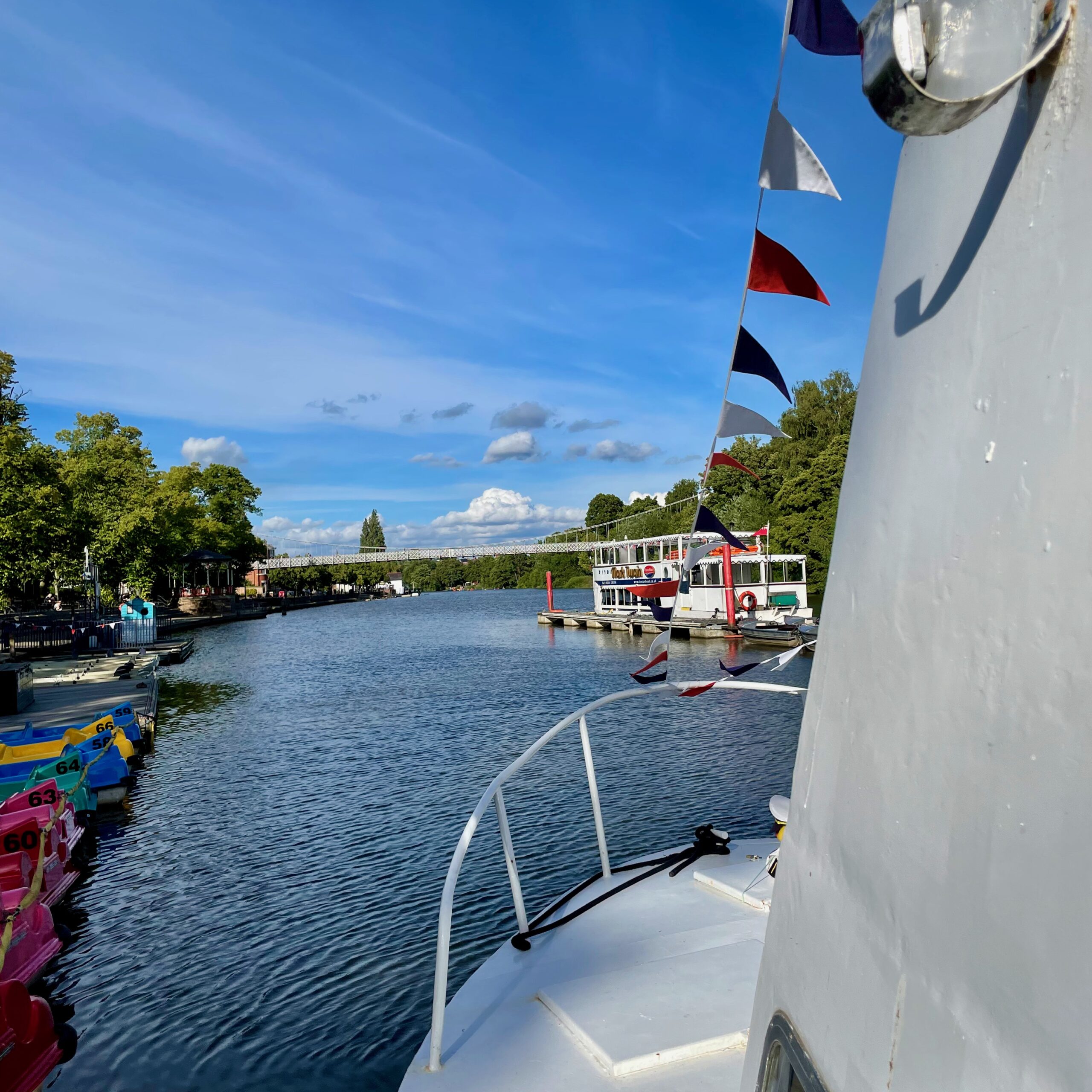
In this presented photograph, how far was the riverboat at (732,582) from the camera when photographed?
1601 inches

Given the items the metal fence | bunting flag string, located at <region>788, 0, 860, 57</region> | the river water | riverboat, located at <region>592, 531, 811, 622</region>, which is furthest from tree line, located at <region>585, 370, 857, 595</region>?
bunting flag string, located at <region>788, 0, 860, 57</region>

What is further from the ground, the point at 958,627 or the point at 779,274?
the point at 779,274

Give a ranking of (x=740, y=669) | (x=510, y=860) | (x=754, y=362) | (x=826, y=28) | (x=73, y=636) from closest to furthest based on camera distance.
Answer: (x=826, y=28) → (x=754, y=362) → (x=510, y=860) → (x=740, y=669) → (x=73, y=636)

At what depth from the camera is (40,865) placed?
26.1 ft

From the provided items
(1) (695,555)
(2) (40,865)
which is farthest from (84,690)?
(1) (695,555)

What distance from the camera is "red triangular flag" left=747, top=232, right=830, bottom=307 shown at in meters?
3.25

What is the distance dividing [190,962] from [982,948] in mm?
9531

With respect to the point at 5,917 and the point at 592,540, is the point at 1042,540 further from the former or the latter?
the point at 592,540

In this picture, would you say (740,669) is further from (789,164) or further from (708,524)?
(789,164)

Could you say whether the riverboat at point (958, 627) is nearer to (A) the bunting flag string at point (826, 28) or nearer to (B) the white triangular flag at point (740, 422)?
(A) the bunting flag string at point (826, 28)

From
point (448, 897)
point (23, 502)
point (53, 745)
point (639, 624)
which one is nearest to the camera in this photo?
point (448, 897)

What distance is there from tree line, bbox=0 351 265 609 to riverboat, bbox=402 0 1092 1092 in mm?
31747

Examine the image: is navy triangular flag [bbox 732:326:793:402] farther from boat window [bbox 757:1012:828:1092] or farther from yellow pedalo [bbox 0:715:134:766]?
Result: yellow pedalo [bbox 0:715:134:766]

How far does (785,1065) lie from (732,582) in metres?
40.2
